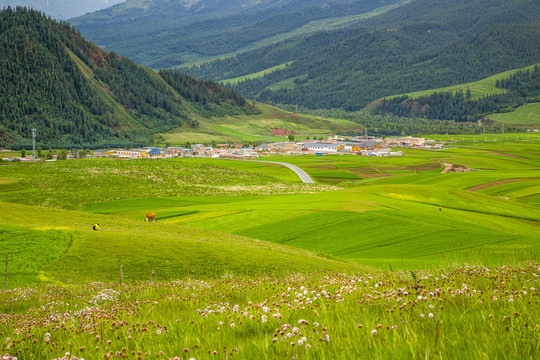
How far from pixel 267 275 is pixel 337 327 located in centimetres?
1545

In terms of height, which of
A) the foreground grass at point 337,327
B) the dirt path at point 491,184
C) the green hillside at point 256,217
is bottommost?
the dirt path at point 491,184

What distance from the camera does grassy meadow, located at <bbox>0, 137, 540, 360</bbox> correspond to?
19.9 feet

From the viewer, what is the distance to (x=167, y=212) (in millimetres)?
70812

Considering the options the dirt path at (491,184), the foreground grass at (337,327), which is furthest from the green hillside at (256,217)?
the foreground grass at (337,327)

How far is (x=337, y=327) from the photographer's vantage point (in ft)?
21.6

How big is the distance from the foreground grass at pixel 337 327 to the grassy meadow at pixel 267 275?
0.11 feet

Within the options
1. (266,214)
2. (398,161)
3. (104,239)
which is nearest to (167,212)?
(266,214)

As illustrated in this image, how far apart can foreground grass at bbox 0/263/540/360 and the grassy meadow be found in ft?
0.11

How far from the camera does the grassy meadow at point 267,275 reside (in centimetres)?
607

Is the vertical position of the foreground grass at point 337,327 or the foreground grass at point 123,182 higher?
the foreground grass at point 337,327

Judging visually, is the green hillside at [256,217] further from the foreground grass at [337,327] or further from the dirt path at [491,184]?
the foreground grass at [337,327]

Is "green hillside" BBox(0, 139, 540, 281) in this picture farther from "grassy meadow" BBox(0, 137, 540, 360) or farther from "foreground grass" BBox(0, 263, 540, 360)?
"foreground grass" BBox(0, 263, 540, 360)

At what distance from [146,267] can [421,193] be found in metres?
65.8

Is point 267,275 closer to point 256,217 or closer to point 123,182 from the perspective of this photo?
point 256,217
